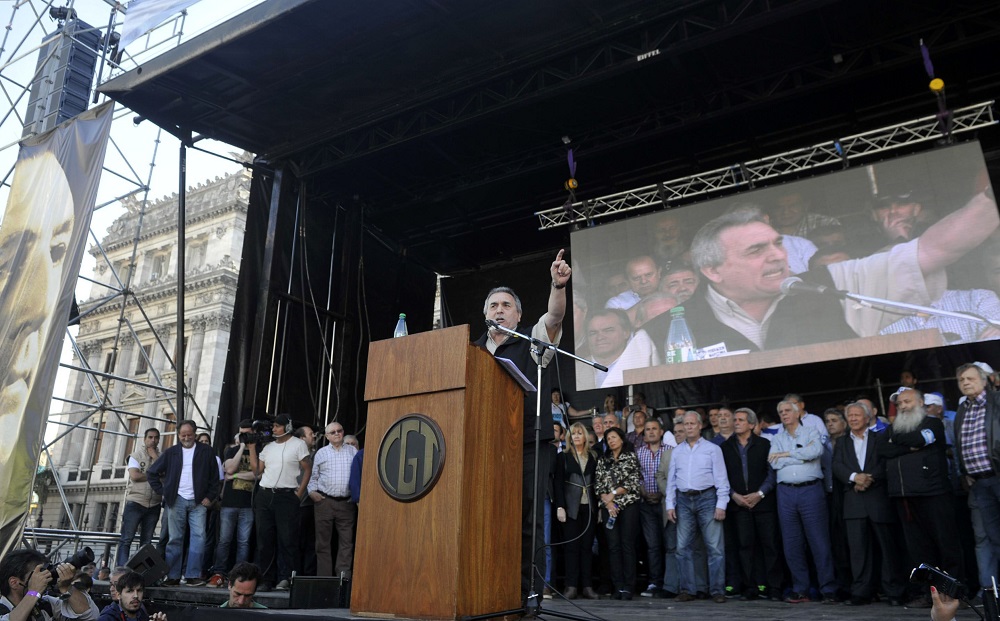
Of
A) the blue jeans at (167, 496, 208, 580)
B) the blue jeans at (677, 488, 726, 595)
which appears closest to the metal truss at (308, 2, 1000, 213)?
the blue jeans at (677, 488, 726, 595)

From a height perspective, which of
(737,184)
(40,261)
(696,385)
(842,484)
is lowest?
(842,484)

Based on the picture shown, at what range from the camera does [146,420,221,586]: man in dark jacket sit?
6527 millimetres

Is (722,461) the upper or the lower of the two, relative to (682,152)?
lower

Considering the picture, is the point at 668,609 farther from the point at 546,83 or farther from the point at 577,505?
the point at 546,83

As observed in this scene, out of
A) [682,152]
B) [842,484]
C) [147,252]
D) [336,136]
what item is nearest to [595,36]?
[682,152]

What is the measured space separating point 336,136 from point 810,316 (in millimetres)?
5582

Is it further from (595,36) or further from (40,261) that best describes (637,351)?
(40,261)

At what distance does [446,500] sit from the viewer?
2479 mm

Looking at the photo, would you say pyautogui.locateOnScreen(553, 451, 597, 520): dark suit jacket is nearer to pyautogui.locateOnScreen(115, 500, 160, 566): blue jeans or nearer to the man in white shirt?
the man in white shirt

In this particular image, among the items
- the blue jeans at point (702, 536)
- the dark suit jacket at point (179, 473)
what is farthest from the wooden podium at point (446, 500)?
the dark suit jacket at point (179, 473)

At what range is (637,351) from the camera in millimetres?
8297

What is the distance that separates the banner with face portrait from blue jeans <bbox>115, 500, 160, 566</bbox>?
909mm

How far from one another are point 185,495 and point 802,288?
6.33 meters

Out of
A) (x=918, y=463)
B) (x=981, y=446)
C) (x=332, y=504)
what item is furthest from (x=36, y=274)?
(x=981, y=446)
